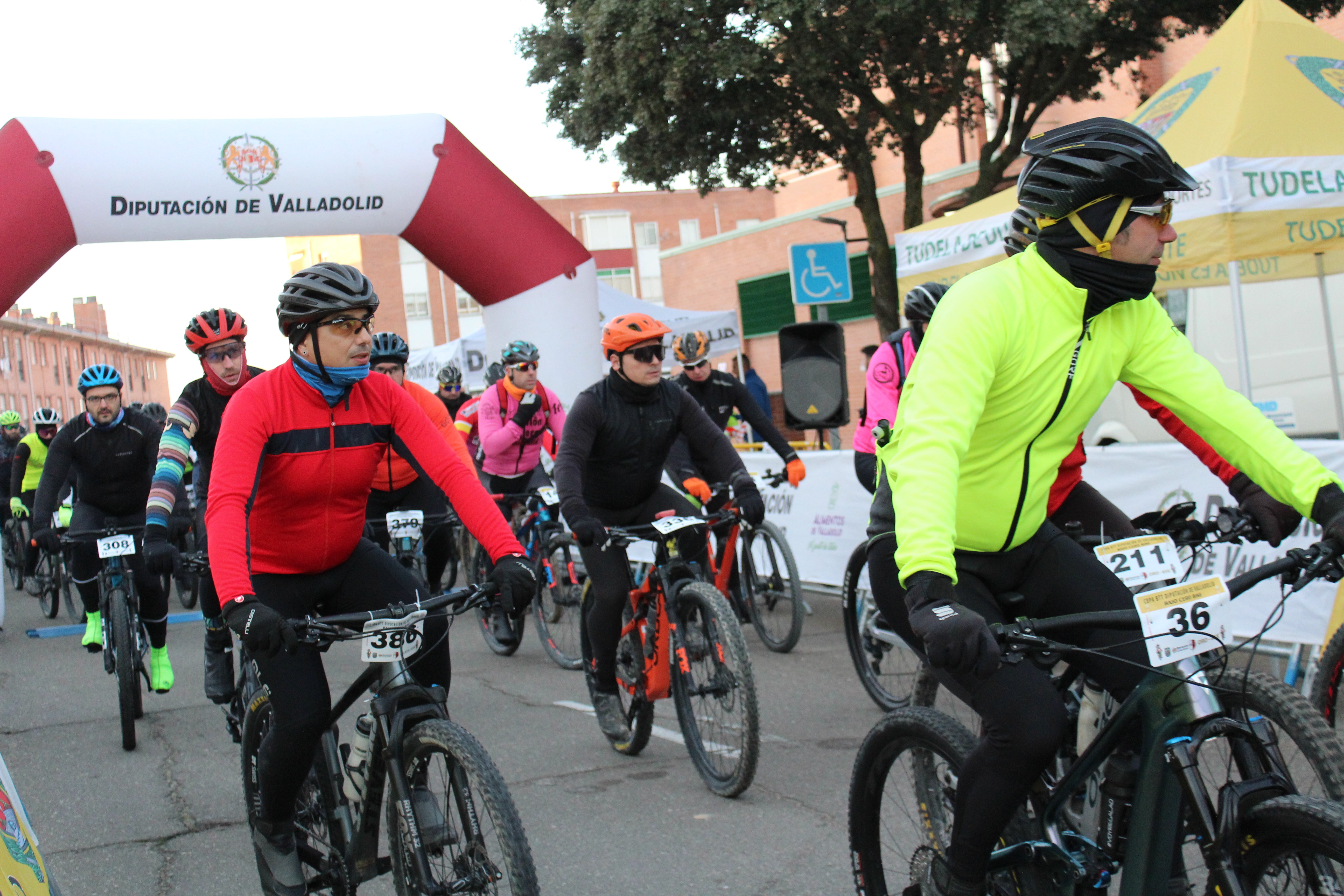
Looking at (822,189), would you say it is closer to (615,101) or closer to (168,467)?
(615,101)

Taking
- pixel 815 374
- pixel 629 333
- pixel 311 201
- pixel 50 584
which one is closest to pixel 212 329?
pixel 629 333

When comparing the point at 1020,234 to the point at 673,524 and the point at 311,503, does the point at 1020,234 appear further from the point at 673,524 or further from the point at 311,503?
the point at 311,503

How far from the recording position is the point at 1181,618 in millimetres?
2428

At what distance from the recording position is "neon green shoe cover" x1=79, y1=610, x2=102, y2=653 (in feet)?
27.2

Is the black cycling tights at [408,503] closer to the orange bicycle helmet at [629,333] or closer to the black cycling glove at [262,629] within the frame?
the orange bicycle helmet at [629,333]

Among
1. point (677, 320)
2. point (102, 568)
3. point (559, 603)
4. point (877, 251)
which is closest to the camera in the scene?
point (102, 568)

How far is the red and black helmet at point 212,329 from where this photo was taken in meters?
5.76

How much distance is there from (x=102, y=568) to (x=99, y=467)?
661mm

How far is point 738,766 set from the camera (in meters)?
5.07

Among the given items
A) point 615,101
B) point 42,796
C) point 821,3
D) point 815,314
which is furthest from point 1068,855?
point 615,101

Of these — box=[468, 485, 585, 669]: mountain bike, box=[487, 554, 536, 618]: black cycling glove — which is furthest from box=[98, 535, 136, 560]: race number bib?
box=[487, 554, 536, 618]: black cycling glove

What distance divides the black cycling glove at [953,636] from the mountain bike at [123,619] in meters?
5.55

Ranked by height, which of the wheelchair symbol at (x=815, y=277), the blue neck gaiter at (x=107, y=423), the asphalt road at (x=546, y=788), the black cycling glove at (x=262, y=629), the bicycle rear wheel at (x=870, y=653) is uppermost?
the wheelchair symbol at (x=815, y=277)

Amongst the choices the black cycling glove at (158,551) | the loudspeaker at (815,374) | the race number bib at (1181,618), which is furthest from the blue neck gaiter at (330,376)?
the loudspeaker at (815,374)
